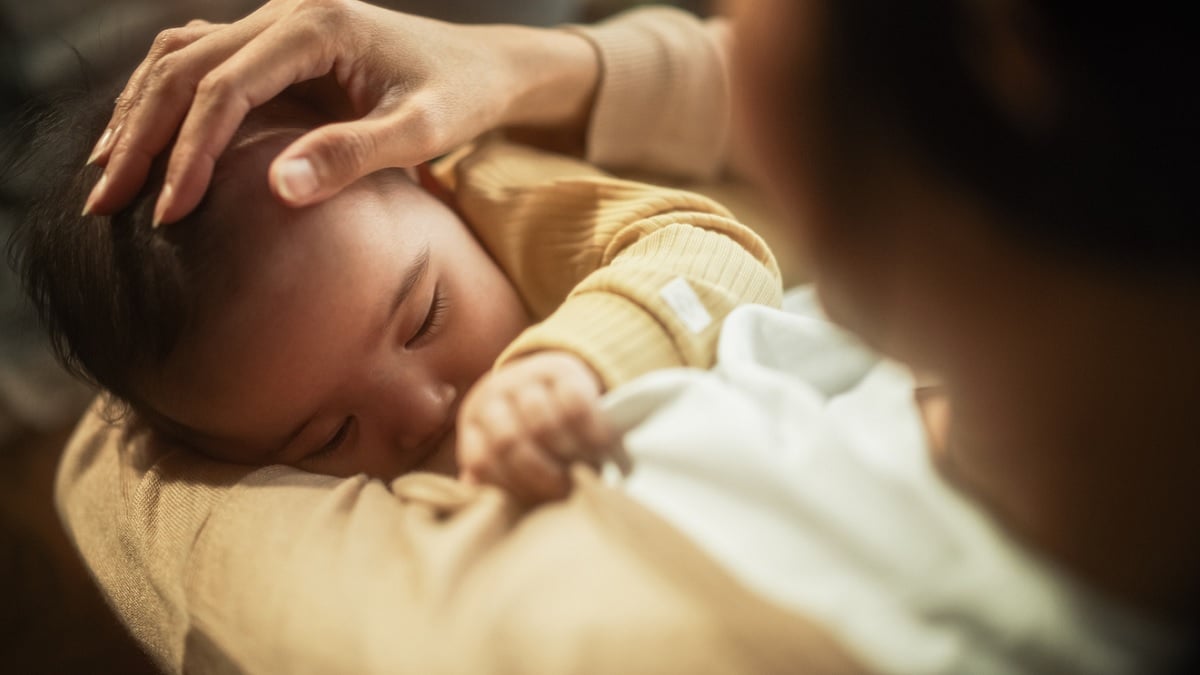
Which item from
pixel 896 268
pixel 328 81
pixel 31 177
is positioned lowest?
pixel 31 177

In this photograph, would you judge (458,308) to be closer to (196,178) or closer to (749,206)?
(196,178)

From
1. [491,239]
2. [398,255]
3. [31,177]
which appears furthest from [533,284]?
[31,177]

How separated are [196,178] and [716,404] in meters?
0.48

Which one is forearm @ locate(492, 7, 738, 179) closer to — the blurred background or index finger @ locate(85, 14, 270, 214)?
the blurred background

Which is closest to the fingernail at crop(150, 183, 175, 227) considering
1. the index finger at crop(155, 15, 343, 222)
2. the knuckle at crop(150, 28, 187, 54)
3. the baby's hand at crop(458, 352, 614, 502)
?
the index finger at crop(155, 15, 343, 222)

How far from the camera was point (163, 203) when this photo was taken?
70 cm

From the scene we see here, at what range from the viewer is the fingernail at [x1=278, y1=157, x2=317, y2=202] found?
2.31 feet

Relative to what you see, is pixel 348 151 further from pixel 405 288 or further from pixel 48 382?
pixel 48 382

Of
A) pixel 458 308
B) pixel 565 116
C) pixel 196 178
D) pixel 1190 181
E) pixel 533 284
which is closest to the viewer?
pixel 1190 181

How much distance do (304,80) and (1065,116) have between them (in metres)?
0.70

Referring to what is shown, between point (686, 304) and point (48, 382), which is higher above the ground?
point (686, 304)

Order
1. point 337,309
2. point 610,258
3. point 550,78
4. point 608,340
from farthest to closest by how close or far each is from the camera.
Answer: point 550,78 < point 610,258 < point 337,309 < point 608,340

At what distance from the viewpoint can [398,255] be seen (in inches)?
31.7

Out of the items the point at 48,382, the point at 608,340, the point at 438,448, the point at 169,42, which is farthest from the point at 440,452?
the point at 48,382
